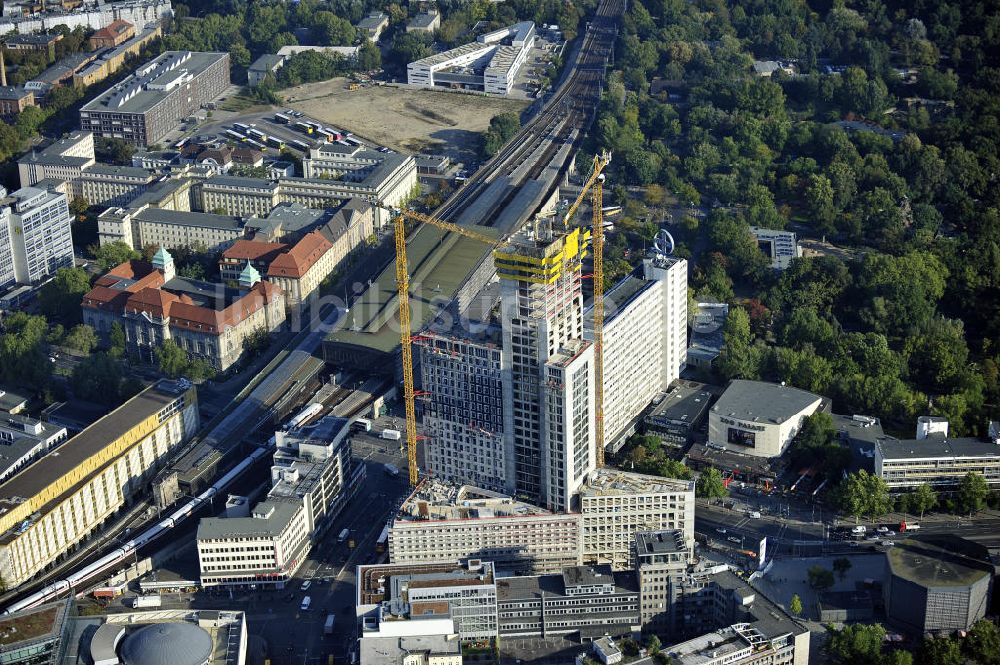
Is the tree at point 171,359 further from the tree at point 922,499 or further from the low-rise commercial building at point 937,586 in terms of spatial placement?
the low-rise commercial building at point 937,586

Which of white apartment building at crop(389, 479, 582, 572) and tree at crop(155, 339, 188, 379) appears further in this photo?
tree at crop(155, 339, 188, 379)

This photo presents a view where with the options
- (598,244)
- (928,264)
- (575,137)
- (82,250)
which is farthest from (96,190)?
(928,264)

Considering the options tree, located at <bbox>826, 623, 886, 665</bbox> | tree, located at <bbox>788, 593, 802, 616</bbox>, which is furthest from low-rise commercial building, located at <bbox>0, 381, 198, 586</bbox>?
tree, located at <bbox>826, 623, 886, 665</bbox>

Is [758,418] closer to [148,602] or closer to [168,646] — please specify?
[148,602]

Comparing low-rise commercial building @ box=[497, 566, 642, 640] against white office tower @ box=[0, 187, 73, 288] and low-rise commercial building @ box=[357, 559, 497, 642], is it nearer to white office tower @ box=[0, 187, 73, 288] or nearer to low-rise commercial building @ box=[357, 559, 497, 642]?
low-rise commercial building @ box=[357, 559, 497, 642]

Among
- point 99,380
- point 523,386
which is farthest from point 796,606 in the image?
point 99,380

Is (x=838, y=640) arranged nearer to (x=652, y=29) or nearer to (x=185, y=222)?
(x=185, y=222)
